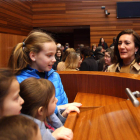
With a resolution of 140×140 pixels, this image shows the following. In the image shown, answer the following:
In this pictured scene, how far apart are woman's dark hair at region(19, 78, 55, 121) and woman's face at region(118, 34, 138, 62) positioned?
1192 mm

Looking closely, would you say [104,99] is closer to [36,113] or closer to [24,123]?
[36,113]

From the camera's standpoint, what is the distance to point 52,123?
1.08 meters

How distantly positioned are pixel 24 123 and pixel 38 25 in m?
9.09

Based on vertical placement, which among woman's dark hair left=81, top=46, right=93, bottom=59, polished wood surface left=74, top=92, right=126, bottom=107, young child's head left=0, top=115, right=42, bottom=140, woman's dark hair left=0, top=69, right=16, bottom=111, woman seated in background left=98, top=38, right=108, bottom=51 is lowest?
polished wood surface left=74, top=92, right=126, bottom=107

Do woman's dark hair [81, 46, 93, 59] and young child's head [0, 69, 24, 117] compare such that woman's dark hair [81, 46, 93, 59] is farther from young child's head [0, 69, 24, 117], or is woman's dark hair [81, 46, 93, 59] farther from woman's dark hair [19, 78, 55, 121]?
young child's head [0, 69, 24, 117]

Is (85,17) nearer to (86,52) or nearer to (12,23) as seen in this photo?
(12,23)

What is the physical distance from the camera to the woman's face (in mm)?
1877

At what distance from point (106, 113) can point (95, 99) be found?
0.70 meters

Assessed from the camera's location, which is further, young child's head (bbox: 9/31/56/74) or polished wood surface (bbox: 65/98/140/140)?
young child's head (bbox: 9/31/56/74)

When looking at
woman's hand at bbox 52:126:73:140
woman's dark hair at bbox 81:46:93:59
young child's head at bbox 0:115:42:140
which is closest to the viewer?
young child's head at bbox 0:115:42:140

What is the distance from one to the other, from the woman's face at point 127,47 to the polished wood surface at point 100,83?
250 mm

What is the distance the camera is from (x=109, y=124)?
3.06ft

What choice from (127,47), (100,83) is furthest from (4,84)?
(127,47)

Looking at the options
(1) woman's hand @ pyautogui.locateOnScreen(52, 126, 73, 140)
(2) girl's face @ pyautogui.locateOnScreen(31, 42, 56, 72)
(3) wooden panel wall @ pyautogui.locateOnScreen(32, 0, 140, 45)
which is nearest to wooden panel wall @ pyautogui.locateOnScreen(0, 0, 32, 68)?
(3) wooden panel wall @ pyautogui.locateOnScreen(32, 0, 140, 45)
